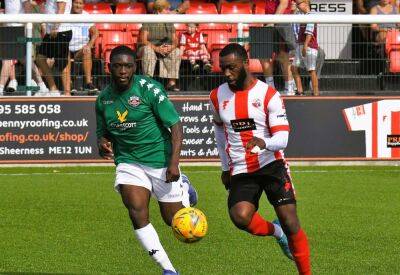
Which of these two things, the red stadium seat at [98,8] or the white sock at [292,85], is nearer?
the white sock at [292,85]

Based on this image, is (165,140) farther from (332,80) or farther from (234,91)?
(332,80)

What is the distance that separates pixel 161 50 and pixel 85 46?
1.23m

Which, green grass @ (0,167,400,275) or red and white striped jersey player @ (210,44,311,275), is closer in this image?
red and white striped jersey player @ (210,44,311,275)

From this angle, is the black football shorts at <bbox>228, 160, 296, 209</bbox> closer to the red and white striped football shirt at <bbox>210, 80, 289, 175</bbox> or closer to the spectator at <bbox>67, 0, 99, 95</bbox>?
the red and white striped football shirt at <bbox>210, 80, 289, 175</bbox>

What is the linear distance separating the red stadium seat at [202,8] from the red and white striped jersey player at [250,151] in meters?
13.8

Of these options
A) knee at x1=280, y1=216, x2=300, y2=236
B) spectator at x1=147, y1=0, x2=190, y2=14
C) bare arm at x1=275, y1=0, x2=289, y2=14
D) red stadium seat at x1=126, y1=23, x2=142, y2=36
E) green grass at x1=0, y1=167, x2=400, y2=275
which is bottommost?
green grass at x1=0, y1=167, x2=400, y2=275

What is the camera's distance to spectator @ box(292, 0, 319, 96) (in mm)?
19078

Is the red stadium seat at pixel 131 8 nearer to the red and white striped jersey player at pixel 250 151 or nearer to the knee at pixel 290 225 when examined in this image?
the red and white striped jersey player at pixel 250 151

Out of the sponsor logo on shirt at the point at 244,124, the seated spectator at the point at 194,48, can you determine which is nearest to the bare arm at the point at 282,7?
the seated spectator at the point at 194,48

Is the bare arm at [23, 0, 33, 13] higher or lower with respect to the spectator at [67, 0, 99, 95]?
higher

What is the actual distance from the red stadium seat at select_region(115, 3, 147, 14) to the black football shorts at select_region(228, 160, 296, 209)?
44.9 ft

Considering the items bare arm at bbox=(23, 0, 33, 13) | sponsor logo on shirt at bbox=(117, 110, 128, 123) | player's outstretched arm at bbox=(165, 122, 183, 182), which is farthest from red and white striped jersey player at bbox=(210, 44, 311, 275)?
bare arm at bbox=(23, 0, 33, 13)

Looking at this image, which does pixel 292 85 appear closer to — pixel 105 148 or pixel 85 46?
pixel 85 46

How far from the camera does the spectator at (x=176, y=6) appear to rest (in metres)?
21.6
